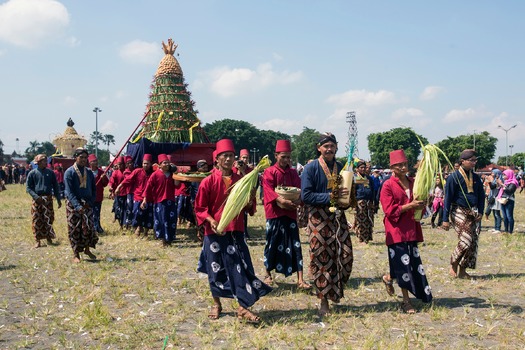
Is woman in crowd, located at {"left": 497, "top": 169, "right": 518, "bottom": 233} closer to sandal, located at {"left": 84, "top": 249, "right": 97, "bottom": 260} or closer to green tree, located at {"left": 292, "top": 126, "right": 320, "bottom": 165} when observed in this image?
sandal, located at {"left": 84, "top": 249, "right": 97, "bottom": 260}

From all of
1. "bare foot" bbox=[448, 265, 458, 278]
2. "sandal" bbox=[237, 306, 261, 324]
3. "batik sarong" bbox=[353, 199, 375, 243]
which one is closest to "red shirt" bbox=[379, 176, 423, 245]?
"sandal" bbox=[237, 306, 261, 324]

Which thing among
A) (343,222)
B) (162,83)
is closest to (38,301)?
(343,222)

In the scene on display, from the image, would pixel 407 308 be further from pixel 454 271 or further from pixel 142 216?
pixel 142 216

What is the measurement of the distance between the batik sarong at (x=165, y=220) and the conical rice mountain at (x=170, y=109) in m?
6.21

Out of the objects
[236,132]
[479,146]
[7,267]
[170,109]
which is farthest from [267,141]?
[7,267]

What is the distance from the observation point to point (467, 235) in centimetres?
753

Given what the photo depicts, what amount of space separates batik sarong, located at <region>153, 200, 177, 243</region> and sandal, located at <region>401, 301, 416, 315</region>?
6.09m

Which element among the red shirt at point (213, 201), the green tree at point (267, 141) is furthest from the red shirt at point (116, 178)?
the green tree at point (267, 141)

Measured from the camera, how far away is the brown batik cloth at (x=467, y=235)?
7.51m

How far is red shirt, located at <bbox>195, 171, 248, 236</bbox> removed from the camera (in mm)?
5581

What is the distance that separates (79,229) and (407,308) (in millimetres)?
5893

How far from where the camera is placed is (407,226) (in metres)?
6.04

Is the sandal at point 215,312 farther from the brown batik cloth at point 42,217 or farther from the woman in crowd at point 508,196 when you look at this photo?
the woman in crowd at point 508,196

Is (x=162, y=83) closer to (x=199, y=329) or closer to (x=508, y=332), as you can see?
(x=199, y=329)
